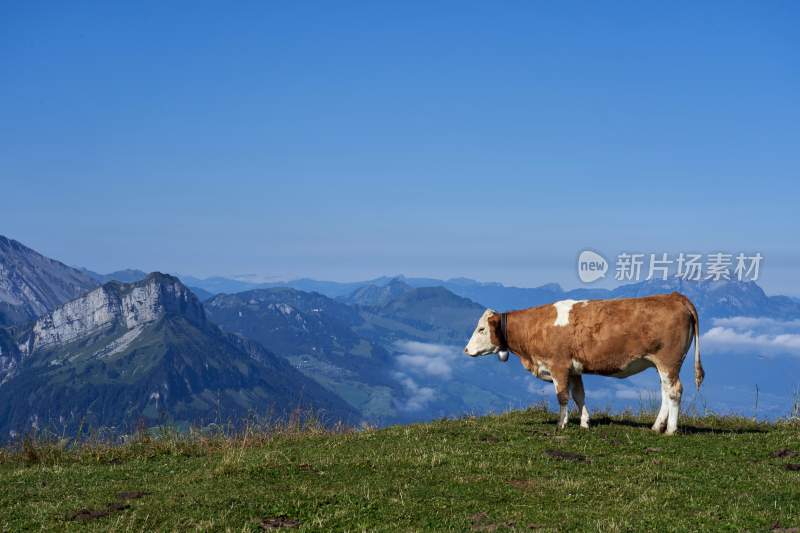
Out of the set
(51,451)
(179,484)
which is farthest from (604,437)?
(51,451)

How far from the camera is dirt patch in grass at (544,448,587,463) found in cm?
1547

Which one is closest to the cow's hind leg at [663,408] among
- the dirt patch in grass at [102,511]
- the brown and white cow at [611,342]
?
the brown and white cow at [611,342]

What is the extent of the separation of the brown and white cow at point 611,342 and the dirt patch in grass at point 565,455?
3.18 meters

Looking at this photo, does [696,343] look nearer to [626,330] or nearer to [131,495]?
[626,330]

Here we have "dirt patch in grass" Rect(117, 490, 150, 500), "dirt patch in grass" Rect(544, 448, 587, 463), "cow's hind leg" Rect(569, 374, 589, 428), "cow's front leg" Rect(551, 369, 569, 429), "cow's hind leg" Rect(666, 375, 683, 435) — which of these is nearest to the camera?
"dirt patch in grass" Rect(117, 490, 150, 500)

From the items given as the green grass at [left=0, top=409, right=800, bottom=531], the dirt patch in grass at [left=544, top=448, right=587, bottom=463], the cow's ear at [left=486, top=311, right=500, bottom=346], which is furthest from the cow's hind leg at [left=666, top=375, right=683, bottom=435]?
the cow's ear at [left=486, top=311, right=500, bottom=346]

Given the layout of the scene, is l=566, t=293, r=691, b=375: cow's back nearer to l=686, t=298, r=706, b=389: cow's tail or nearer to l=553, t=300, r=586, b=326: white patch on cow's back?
l=686, t=298, r=706, b=389: cow's tail

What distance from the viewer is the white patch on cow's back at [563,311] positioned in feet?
64.0

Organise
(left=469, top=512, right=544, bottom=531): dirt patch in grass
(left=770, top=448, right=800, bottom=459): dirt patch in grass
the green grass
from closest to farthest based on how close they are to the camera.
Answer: (left=469, top=512, right=544, bottom=531): dirt patch in grass < the green grass < (left=770, top=448, right=800, bottom=459): dirt patch in grass

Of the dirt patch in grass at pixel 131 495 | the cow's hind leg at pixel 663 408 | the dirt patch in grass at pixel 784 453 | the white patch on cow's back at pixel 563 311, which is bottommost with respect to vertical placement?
the dirt patch in grass at pixel 131 495

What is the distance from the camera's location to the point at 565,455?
1572 centimetres

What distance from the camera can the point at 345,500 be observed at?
40.1ft

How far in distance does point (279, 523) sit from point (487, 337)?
10826 millimetres

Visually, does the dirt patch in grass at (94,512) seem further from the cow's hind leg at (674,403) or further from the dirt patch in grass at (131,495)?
the cow's hind leg at (674,403)
